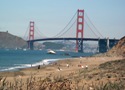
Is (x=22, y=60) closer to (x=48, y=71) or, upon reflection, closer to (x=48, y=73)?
(x=48, y=71)

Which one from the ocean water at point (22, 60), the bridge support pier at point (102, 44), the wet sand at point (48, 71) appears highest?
the bridge support pier at point (102, 44)

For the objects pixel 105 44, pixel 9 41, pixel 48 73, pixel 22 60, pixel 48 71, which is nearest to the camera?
pixel 48 73

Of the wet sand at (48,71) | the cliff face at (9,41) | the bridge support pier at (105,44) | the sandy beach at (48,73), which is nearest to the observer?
the sandy beach at (48,73)

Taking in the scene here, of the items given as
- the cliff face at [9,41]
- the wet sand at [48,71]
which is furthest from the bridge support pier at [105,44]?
the cliff face at [9,41]

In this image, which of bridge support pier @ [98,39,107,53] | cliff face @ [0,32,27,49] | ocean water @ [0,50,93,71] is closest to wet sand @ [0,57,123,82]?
ocean water @ [0,50,93,71]

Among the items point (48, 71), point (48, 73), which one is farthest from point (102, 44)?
point (48, 73)

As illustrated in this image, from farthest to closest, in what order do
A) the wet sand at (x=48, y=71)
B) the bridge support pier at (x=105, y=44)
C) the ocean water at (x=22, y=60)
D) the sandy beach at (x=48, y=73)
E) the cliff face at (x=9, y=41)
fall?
the cliff face at (x=9, y=41) < the bridge support pier at (x=105, y=44) < the ocean water at (x=22, y=60) < the wet sand at (x=48, y=71) < the sandy beach at (x=48, y=73)

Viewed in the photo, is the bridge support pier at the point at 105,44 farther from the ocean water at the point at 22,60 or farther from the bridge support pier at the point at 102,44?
the ocean water at the point at 22,60

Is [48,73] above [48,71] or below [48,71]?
above

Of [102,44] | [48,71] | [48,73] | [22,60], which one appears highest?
[102,44]

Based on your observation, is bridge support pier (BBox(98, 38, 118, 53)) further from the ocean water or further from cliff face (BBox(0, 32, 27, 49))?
cliff face (BBox(0, 32, 27, 49))

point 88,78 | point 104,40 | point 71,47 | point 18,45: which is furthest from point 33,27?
point 88,78

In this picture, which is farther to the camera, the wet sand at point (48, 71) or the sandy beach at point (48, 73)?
the wet sand at point (48, 71)
